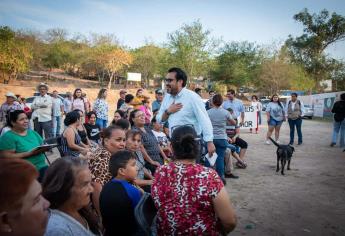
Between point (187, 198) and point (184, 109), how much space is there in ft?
7.26

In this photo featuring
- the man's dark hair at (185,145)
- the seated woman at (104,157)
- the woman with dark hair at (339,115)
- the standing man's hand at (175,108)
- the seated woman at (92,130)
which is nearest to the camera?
the man's dark hair at (185,145)

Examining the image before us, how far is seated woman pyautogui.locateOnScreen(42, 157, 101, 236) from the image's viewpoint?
1.84 m

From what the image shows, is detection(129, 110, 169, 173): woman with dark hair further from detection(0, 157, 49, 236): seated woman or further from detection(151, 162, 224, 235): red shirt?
detection(0, 157, 49, 236): seated woman

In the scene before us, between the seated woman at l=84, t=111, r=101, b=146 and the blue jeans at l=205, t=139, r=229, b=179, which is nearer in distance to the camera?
the blue jeans at l=205, t=139, r=229, b=179

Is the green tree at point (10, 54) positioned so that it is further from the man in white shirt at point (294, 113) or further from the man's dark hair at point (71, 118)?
the man's dark hair at point (71, 118)

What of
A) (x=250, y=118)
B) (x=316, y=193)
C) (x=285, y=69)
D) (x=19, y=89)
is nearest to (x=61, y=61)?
(x=19, y=89)

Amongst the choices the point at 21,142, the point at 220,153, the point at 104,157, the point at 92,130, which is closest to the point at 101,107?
the point at 92,130

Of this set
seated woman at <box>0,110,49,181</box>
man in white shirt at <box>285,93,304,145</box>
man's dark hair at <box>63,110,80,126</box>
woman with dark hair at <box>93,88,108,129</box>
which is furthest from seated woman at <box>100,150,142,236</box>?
man in white shirt at <box>285,93,304,145</box>

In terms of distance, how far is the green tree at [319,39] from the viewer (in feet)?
122

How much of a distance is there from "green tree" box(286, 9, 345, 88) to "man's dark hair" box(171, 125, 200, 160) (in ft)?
131

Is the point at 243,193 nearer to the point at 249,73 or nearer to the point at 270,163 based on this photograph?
the point at 270,163

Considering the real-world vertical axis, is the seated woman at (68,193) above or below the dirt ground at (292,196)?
above

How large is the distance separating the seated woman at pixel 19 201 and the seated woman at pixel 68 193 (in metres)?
0.55

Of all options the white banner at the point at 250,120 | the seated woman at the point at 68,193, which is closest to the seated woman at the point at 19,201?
the seated woman at the point at 68,193
